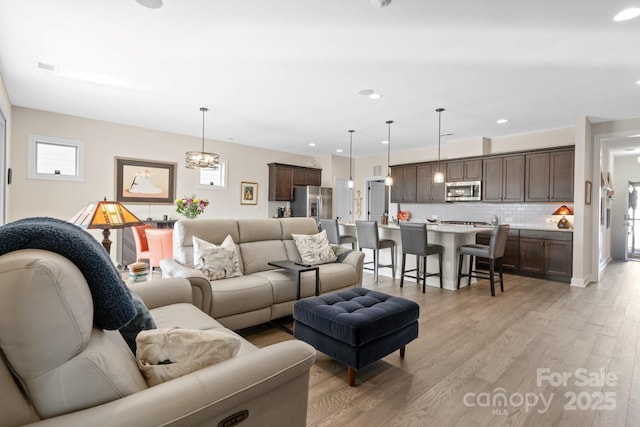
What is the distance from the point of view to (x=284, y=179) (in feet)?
25.4

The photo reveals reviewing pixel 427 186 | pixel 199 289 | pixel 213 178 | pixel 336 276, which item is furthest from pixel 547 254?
pixel 213 178

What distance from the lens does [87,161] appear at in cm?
529

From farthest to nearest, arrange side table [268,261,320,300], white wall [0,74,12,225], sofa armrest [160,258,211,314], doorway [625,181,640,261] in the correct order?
doorway [625,181,640,261] < white wall [0,74,12,225] < side table [268,261,320,300] < sofa armrest [160,258,211,314]

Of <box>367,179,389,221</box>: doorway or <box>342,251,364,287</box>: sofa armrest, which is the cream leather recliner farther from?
<box>367,179,389,221</box>: doorway

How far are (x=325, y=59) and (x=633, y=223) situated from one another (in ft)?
29.4

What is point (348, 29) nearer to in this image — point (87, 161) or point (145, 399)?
point (145, 399)

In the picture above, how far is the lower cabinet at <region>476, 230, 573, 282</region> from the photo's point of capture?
505 cm

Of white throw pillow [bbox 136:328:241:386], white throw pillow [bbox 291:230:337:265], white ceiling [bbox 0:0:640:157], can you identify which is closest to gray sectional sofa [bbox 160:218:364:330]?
white throw pillow [bbox 291:230:337:265]

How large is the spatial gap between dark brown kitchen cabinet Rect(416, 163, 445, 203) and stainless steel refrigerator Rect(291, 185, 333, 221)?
219cm

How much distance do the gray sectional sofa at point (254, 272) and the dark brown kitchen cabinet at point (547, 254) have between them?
346cm

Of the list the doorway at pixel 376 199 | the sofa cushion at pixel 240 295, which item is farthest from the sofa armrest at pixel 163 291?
the doorway at pixel 376 199

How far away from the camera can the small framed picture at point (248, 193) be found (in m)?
7.28

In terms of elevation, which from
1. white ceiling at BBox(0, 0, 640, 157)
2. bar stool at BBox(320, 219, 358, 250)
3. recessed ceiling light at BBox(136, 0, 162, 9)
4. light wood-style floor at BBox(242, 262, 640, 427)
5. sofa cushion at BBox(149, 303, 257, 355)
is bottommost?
light wood-style floor at BBox(242, 262, 640, 427)

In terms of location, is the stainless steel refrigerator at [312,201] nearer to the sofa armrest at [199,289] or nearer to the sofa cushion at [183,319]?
the sofa armrest at [199,289]
